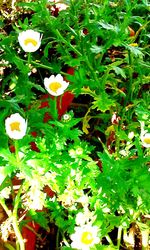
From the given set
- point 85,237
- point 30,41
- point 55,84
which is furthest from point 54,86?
point 85,237

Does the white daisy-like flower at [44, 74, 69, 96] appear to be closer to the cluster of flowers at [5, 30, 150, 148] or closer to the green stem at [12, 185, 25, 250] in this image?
the cluster of flowers at [5, 30, 150, 148]

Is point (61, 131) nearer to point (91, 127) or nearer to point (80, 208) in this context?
point (80, 208)

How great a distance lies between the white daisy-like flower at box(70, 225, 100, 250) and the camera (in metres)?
1.20

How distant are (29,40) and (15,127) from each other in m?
0.31

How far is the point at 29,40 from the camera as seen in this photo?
1.38m

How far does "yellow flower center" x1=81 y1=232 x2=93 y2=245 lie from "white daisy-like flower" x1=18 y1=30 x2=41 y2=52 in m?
0.50

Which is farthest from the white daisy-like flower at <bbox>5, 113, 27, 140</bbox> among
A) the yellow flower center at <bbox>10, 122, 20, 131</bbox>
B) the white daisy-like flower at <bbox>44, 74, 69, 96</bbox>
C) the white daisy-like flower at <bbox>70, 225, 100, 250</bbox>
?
the white daisy-like flower at <bbox>70, 225, 100, 250</bbox>

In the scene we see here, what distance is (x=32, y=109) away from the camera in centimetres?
133

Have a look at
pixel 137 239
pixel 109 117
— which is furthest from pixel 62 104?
pixel 137 239

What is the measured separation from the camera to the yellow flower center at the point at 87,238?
1.20 meters

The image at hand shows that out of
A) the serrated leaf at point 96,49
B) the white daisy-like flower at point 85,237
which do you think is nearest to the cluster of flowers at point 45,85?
the serrated leaf at point 96,49

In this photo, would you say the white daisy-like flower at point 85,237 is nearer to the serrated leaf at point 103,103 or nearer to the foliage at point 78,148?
the foliage at point 78,148

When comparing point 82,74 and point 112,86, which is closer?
point 82,74

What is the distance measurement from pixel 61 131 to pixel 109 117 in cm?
36
